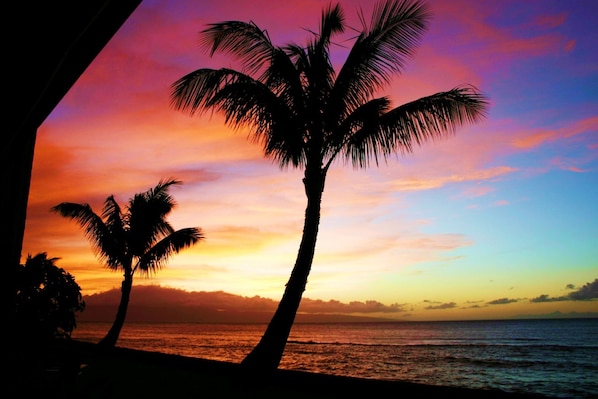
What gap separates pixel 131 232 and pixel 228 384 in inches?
367

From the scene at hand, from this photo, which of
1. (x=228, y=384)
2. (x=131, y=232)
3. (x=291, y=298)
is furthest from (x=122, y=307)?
(x=291, y=298)

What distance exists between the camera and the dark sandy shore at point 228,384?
6.16 metres

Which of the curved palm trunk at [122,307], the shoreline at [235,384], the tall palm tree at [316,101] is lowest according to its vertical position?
the shoreline at [235,384]

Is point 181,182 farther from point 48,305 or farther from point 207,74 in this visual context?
point 48,305

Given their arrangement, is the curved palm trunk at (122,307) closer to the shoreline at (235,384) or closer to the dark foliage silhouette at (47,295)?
the shoreline at (235,384)

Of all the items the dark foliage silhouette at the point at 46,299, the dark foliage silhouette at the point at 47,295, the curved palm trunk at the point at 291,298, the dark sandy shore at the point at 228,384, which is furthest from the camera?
the curved palm trunk at the point at 291,298

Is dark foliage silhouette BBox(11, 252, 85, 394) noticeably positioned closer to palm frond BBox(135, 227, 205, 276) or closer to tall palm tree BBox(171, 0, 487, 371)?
tall palm tree BBox(171, 0, 487, 371)

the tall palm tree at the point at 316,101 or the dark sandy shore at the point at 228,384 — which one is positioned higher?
the tall palm tree at the point at 316,101

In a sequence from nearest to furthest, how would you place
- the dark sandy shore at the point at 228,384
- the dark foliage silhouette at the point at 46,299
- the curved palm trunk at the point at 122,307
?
the dark foliage silhouette at the point at 46,299, the dark sandy shore at the point at 228,384, the curved palm trunk at the point at 122,307

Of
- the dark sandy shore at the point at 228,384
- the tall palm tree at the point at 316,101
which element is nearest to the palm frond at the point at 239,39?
the tall palm tree at the point at 316,101

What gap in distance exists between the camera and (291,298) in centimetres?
812

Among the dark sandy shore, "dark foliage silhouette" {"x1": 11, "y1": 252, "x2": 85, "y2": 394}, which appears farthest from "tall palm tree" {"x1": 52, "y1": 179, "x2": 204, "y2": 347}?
"dark foliage silhouette" {"x1": 11, "y1": 252, "x2": 85, "y2": 394}

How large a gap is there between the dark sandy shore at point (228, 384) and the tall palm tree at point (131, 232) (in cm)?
570

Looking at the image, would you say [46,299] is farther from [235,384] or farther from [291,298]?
[291,298]
